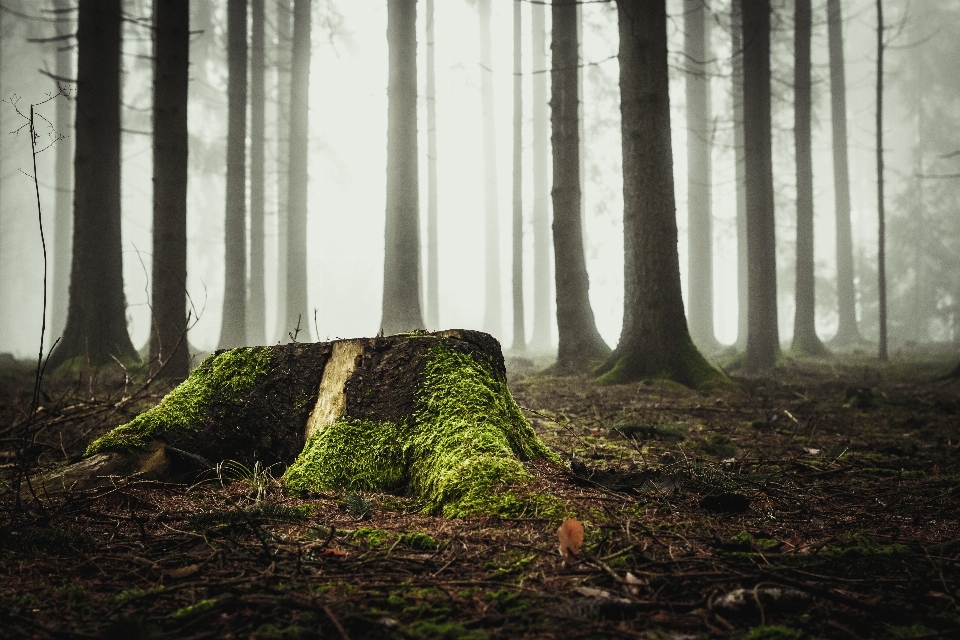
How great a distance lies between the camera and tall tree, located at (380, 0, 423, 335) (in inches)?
520

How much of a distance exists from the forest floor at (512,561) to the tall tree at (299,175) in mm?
13444

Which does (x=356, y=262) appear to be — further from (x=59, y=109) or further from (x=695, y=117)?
(x=695, y=117)

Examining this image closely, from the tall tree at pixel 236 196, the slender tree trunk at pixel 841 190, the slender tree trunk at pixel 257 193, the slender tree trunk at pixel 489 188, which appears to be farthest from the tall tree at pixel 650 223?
the slender tree trunk at pixel 489 188

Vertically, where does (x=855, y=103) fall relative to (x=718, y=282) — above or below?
above

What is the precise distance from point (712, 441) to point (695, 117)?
1956 centimetres

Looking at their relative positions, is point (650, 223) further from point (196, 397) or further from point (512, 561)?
point (512, 561)

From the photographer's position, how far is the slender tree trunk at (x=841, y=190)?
21.1 m

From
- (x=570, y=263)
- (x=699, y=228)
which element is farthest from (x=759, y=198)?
(x=699, y=228)

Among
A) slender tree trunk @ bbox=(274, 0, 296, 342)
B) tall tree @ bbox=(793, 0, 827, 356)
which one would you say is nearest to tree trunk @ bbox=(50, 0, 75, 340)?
slender tree trunk @ bbox=(274, 0, 296, 342)

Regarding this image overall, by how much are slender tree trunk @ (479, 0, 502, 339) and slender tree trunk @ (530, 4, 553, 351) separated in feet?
7.94

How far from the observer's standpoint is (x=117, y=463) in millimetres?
3326

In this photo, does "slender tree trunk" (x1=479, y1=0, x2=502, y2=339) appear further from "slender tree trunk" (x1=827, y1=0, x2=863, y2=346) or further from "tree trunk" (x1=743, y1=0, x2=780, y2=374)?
"tree trunk" (x1=743, y1=0, x2=780, y2=374)

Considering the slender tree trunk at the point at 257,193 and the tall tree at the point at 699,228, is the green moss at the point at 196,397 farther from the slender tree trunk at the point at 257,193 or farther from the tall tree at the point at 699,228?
the tall tree at the point at 699,228

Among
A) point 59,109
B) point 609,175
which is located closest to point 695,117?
point 609,175
